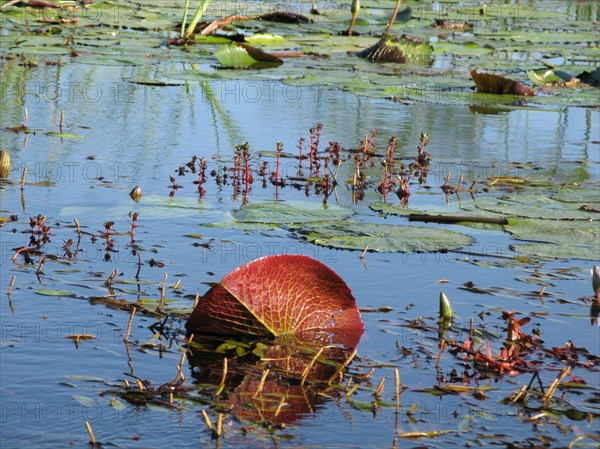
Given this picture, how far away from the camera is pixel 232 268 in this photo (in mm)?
3859

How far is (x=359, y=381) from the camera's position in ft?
9.61

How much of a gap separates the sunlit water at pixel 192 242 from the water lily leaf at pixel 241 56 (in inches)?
22.8

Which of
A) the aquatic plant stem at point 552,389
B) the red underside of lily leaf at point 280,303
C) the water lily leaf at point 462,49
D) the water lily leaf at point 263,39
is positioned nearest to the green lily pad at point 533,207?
the red underside of lily leaf at point 280,303

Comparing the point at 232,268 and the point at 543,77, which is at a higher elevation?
the point at 543,77

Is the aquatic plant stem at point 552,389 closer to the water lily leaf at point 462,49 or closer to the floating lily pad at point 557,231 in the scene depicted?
the floating lily pad at point 557,231

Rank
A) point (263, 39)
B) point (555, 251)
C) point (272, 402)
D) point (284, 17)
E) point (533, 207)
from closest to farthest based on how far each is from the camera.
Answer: point (272, 402), point (555, 251), point (533, 207), point (263, 39), point (284, 17)

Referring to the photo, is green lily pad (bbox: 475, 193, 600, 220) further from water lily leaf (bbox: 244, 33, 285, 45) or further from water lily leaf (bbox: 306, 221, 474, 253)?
water lily leaf (bbox: 244, 33, 285, 45)

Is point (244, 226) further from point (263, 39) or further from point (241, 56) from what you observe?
point (263, 39)

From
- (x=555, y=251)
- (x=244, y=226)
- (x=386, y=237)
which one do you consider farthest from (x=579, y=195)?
(x=244, y=226)

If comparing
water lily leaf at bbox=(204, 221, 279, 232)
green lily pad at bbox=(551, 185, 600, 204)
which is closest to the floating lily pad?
green lily pad at bbox=(551, 185, 600, 204)

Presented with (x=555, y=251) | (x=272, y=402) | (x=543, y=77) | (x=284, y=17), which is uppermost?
(x=284, y=17)

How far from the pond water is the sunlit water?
1cm

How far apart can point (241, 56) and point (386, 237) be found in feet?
16.1

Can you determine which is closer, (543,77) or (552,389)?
(552,389)
